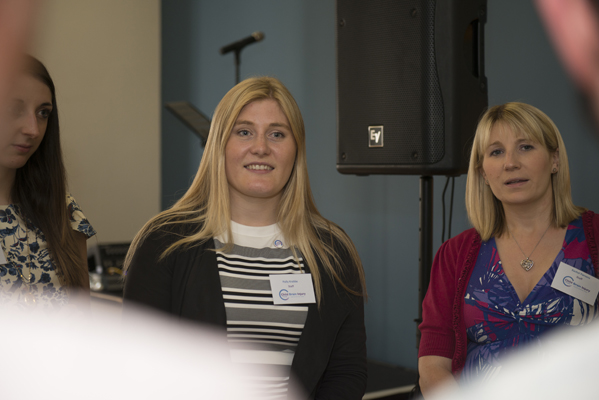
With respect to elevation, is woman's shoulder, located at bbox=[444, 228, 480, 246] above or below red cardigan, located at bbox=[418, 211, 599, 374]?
above

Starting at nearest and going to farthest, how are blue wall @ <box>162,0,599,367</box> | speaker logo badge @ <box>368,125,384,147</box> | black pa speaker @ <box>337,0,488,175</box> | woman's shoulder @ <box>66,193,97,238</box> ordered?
woman's shoulder @ <box>66,193,97,238</box> → black pa speaker @ <box>337,0,488,175</box> → speaker logo badge @ <box>368,125,384,147</box> → blue wall @ <box>162,0,599,367</box>

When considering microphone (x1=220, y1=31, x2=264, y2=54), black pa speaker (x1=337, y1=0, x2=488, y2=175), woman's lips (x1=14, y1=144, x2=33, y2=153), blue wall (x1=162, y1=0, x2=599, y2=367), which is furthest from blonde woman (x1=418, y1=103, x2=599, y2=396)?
microphone (x1=220, y1=31, x2=264, y2=54)

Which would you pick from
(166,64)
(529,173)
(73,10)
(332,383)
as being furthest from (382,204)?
(73,10)

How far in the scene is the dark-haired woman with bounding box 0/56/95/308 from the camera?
5.00 ft

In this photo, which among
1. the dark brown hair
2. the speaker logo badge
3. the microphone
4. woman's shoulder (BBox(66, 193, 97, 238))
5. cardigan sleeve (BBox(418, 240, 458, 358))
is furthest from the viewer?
the microphone

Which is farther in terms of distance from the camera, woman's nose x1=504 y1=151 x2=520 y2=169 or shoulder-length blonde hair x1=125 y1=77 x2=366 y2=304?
woman's nose x1=504 y1=151 x2=520 y2=169

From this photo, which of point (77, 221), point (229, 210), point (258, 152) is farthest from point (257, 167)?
point (77, 221)

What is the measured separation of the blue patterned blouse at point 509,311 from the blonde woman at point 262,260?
14.8 inches

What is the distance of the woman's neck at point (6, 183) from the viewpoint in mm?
1576

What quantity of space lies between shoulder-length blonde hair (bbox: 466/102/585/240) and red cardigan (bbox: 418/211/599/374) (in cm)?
6

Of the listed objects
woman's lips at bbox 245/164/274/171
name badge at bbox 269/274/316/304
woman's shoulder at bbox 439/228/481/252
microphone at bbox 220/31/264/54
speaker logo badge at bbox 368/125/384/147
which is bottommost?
name badge at bbox 269/274/316/304

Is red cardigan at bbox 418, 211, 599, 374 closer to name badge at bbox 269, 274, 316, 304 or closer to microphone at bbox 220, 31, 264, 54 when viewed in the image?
name badge at bbox 269, 274, 316, 304

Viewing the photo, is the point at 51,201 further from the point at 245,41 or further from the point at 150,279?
the point at 245,41

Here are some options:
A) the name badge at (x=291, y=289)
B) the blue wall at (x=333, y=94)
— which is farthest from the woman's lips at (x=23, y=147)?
the blue wall at (x=333, y=94)
